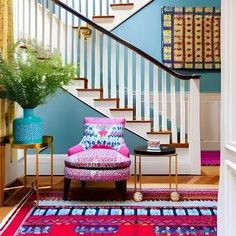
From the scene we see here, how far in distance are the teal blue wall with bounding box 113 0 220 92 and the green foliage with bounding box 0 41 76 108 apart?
2.85 m

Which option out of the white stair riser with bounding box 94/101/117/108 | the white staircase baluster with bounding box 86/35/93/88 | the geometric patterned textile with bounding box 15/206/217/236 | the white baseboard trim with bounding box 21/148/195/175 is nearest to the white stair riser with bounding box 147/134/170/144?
the white baseboard trim with bounding box 21/148/195/175

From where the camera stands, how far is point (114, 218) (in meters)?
2.83

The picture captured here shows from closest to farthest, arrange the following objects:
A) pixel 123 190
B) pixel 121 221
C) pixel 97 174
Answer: pixel 121 221, pixel 97 174, pixel 123 190

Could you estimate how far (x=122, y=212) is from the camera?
9.78ft

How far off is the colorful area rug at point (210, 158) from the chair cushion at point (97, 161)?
215 centimetres

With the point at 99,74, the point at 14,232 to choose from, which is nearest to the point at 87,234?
the point at 14,232

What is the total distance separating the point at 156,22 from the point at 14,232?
183 inches

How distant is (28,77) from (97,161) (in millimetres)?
1001

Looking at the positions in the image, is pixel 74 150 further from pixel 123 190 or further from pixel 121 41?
pixel 121 41

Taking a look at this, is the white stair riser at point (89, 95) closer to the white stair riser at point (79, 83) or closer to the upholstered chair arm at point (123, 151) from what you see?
the white stair riser at point (79, 83)

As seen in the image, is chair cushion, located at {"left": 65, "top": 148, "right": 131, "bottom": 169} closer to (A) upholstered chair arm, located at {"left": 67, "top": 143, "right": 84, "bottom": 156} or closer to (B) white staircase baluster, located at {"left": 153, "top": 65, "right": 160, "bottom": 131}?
(A) upholstered chair arm, located at {"left": 67, "top": 143, "right": 84, "bottom": 156}

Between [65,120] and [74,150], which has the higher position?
[65,120]

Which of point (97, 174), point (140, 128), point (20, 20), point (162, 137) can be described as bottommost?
point (97, 174)

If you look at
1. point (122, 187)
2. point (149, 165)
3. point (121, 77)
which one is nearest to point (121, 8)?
point (121, 77)
